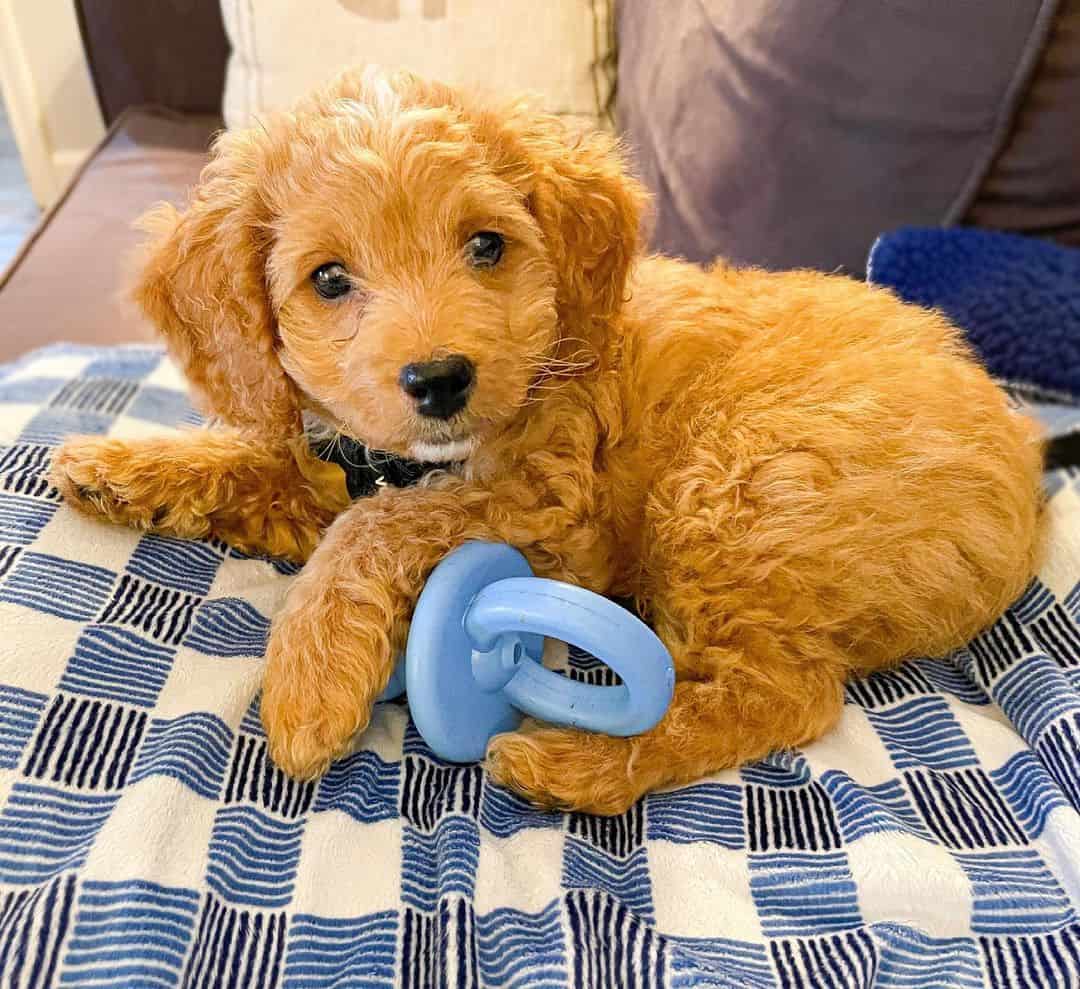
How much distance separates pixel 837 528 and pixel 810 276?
66cm

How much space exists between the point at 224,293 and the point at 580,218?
2.00ft

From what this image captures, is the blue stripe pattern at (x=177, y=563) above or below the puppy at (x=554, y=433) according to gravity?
below

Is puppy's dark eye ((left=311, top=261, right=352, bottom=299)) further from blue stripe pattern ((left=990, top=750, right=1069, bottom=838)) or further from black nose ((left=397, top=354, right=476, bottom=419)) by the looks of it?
blue stripe pattern ((left=990, top=750, right=1069, bottom=838))

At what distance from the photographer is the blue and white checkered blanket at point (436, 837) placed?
4.17ft

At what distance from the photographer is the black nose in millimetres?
1422

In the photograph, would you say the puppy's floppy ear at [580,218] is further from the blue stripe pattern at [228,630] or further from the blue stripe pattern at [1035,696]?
the blue stripe pattern at [1035,696]

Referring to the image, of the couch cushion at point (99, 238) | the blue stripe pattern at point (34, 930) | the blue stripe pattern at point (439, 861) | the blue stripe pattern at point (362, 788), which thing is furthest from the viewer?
the couch cushion at point (99, 238)

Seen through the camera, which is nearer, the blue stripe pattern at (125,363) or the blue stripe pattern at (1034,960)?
the blue stripe pattern at (1034,960)

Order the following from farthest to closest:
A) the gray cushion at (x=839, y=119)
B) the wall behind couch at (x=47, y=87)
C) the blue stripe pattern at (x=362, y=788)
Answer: the wall behind couch at (x=47, y=87) → the gray cushion at (x=839, y=119) → the blue stripe pattern at (x=362, y=788)

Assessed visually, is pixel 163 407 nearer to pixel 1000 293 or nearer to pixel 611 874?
pixel 611 874

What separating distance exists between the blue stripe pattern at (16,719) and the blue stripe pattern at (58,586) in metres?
0.16

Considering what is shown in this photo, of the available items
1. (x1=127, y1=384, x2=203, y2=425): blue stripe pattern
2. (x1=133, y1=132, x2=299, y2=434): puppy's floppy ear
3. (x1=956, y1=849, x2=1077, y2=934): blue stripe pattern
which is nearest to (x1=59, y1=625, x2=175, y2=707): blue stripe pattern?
(x1=133, y1=132, x2=299, y2=434): puppy's floppy ear

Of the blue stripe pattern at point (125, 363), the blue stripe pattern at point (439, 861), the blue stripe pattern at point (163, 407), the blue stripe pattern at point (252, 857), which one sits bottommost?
the blue stripe pattern at point (125, 363)

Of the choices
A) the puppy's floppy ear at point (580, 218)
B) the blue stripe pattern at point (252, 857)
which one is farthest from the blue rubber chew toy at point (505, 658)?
the puppy's floppy ear at point (580, 218)
